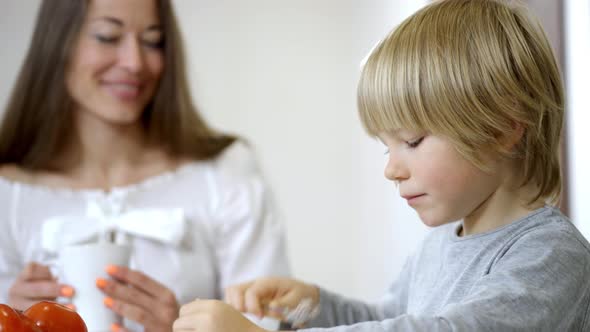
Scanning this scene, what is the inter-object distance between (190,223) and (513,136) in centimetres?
95

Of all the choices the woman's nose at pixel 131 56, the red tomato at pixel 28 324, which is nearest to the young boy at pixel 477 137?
the red tomato at pixel 28 324

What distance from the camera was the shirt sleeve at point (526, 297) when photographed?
0.64 meters

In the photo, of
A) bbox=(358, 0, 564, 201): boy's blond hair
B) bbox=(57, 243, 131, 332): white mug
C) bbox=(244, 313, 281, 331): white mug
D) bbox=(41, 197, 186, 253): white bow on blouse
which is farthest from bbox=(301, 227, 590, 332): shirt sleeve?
bbox=(41, 197, 186, 253): white bow on blouse

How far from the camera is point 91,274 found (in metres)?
1.10

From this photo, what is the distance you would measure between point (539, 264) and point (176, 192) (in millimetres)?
1105

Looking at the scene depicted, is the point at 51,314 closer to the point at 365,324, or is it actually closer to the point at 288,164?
the point at 365,324

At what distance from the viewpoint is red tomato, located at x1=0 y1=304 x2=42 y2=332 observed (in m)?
0.65

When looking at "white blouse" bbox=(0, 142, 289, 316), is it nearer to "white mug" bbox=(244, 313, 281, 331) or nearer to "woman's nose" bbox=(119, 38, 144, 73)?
"woman's nose" bbox=(119, 38, 144, 73)

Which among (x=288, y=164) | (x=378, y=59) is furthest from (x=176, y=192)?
(x=288, y=164)

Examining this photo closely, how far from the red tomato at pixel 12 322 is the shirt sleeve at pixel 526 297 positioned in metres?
0.25

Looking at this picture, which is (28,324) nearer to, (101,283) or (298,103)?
(101,283)

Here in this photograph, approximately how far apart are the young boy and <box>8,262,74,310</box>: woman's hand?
47 cm

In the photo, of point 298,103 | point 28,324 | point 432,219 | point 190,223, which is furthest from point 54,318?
point 298,103

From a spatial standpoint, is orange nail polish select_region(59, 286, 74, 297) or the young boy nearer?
the young boy
